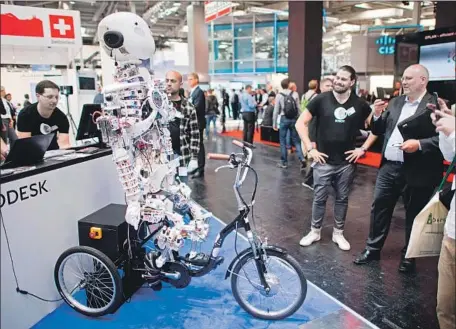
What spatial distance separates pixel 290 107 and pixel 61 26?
3425mm

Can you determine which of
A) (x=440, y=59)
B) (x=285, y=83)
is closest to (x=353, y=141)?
(x=285, y=83)

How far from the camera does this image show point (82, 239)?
2.39 metres

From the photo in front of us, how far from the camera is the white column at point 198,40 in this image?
47.5 feet

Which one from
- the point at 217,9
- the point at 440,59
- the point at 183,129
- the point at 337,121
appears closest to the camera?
the point at 337,121

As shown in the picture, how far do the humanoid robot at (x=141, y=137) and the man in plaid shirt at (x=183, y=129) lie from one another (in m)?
1.10

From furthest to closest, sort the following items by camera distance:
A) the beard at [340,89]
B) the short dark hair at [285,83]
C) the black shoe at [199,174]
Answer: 1. the short dark hair at [285,83]
2. the black shoe at [199,174]
3. the beard at [340,89]

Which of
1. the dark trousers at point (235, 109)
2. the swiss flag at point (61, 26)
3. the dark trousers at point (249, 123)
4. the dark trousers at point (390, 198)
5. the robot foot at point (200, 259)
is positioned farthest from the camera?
the dark trousers at point (235, 109)

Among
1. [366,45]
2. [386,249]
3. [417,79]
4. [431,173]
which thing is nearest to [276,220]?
[386,249]

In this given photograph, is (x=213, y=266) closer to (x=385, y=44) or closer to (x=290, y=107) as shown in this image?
(x=290, y=107)

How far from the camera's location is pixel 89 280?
7.52 ft

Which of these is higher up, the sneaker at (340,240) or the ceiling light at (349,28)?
the ceiling light at (349,28)

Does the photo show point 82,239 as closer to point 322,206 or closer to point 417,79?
point 322,206

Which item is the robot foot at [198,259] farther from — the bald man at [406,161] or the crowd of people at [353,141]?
the bald man at [406,161]

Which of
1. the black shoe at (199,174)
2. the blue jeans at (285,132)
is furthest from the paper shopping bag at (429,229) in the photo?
the blue jeans at (285,132)
